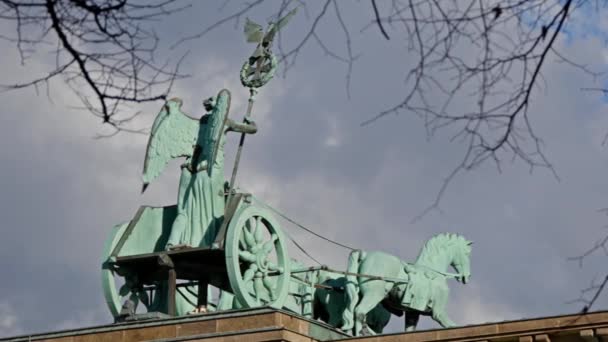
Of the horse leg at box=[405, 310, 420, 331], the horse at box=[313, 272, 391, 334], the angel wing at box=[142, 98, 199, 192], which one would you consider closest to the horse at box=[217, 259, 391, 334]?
the horse at box=[313, 272, 391, 334]

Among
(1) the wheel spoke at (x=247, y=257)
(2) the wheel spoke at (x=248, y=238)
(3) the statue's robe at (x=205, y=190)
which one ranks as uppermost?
(3) the statue's robe at (x=205, y=190)

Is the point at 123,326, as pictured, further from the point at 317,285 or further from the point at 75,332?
the point at 317,285

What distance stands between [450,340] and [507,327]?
34.6 inches

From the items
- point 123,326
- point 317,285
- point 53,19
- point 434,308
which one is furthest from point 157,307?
point 53,19

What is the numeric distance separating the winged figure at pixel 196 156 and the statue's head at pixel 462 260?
473 centimetres

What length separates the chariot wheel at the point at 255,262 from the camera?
2720 cm

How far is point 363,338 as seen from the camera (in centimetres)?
2722

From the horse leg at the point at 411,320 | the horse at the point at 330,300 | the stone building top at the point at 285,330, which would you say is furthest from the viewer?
the horse leg at the point at 411,320

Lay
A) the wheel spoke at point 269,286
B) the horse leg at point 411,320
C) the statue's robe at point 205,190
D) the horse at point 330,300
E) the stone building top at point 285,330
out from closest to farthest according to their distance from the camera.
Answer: the stone building top at point 285,330
the wheel spoke at point 269,286
the statue's robe at point 205,190
the horse at point 330,300
the horse leg at point 411,320

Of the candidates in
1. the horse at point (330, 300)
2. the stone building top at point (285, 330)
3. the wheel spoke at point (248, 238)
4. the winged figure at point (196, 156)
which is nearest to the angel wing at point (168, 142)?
the winged figure at point (196, 156)

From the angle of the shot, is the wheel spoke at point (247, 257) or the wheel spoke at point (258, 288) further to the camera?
the wheel spoke at point (258, 288)

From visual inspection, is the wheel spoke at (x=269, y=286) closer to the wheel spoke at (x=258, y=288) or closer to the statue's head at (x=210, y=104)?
the wheel spoke at (x=258, y=288)

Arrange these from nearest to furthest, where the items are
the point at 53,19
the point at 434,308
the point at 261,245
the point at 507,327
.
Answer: the point at 53,19 < the point at 507,327 < the point at 261,245 < the point at 434,308

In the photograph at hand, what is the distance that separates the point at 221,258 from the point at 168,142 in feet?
7.18
